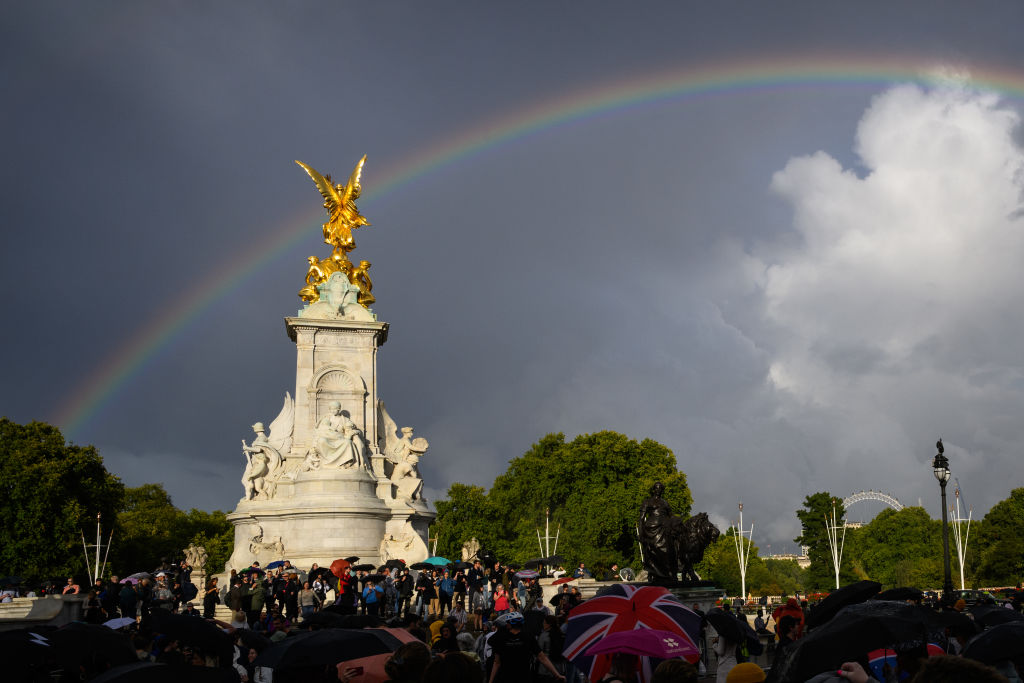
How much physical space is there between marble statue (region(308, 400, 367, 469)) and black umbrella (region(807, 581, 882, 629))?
34083mm

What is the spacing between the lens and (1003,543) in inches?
2685

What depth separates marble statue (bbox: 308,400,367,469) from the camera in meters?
43.0

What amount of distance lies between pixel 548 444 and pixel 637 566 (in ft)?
42.1

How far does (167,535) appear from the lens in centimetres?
9419

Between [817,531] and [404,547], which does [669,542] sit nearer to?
[404,547]

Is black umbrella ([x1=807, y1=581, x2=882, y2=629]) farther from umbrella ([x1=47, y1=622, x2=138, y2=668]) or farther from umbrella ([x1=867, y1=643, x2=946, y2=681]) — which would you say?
umbrella ([x1=47, y1=622, x2=138, y2=668])

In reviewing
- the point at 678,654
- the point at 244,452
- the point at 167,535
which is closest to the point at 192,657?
the point at 678,654

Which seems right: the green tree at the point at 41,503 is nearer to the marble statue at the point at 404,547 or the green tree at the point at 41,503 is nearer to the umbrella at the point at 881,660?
the marble statue at the point at 404,547

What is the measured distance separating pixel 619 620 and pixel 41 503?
58.7m

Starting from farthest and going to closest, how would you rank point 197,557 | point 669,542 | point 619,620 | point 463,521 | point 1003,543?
point 463,521, point 1003,543, point 197,557, point 669,542, point 619,620

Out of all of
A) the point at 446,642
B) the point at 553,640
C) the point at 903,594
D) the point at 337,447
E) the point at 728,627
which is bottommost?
the point at 553,640

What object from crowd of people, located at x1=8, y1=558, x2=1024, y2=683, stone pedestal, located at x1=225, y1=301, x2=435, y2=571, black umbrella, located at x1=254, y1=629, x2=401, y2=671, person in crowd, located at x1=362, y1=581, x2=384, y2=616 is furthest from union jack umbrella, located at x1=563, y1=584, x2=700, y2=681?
stone pedestal, located at x1=225, y1=301, x2=435, y2=571

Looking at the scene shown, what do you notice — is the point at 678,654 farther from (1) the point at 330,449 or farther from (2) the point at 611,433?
(2) the point at 611,433

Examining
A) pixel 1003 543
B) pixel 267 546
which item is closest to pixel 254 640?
pixel 267 546
